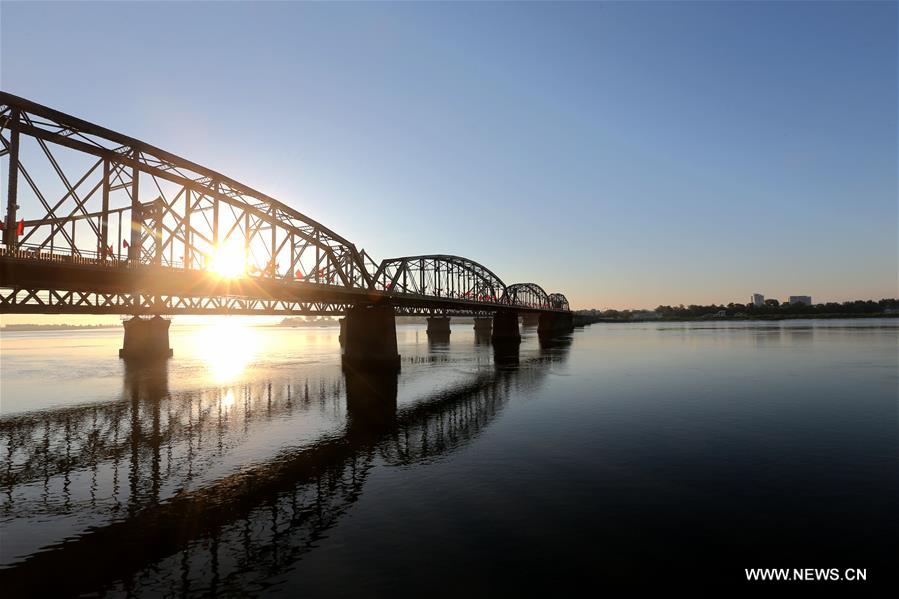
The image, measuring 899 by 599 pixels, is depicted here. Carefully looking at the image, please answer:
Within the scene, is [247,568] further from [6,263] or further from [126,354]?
[126,354]

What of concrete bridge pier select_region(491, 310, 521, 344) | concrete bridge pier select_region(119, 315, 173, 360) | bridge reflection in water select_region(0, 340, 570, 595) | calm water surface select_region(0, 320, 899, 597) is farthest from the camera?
concrete bridge pier select_region(491, 310, 521, 344)

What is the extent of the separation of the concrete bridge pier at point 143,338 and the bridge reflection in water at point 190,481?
47513 millimetres

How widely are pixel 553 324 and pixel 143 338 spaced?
13144cm

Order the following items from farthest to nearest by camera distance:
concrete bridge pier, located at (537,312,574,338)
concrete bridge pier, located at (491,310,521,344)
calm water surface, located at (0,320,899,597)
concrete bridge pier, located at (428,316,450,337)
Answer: concrete bridge pier, located at (428,316,450,337) < concrete bridge pier, located at (537,312,574,338) < concrete bridge pier, located at (491,310,521,344) < calm water surface, located at (0,320,899,597)

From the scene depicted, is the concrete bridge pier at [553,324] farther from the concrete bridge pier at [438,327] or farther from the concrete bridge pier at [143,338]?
the concrete bridge pier at [143,338]

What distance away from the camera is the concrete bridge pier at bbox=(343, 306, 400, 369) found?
6350cm

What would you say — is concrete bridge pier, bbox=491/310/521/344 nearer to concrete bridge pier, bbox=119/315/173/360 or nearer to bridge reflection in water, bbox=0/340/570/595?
concrete bridge pier, bbox=119/315/173/360

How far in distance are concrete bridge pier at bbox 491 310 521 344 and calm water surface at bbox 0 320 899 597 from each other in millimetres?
83170

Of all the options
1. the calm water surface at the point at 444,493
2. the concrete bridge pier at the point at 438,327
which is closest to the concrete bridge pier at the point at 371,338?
the calm water surface at the point at 444,493

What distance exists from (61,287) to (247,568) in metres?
33.2

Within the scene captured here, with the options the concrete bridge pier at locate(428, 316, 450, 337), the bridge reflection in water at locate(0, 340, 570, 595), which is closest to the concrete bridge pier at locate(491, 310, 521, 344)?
the concrete bridge pier at locate(428, 316, 450, 337)

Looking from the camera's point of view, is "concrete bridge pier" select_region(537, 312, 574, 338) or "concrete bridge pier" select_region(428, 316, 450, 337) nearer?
"concrete bridge pier" select_region(537, 312, 574, 338)

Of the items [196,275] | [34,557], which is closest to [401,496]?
[34,557]

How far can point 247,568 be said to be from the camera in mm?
11539
